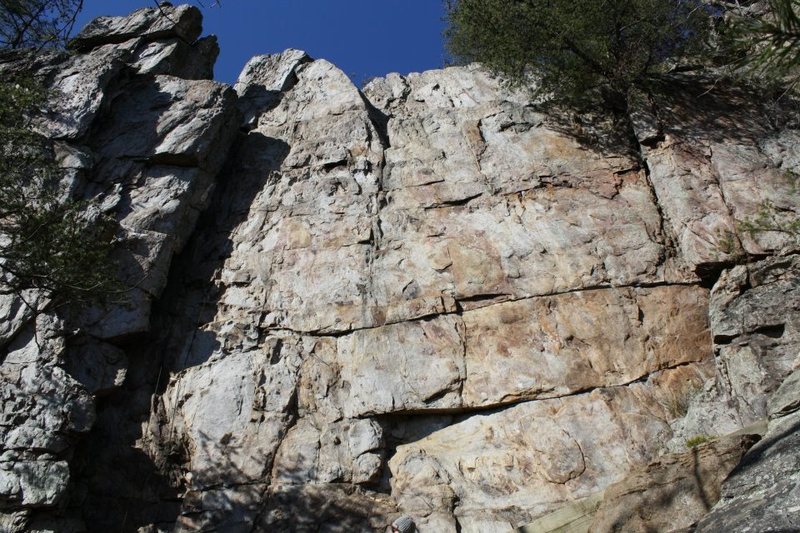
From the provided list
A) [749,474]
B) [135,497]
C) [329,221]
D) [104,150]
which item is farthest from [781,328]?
[104,150]

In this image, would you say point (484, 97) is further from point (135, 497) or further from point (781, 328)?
point (135, 497)

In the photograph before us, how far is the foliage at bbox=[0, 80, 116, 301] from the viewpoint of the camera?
9891 mm

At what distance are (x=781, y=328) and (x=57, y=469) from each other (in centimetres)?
1093

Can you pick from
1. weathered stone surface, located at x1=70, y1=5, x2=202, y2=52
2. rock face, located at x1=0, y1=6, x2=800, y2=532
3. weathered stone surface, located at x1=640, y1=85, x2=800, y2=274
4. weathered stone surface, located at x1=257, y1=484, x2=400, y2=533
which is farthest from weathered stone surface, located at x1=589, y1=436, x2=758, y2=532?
weathered stone surface, located at x1=70, y1=5, x2=202, y2=52

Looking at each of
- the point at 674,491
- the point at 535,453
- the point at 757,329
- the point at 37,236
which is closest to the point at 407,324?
the point at 535,453

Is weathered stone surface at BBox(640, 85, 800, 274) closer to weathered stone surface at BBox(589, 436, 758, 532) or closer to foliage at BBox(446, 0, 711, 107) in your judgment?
foliage at BBox(446, 0, 711, 107)

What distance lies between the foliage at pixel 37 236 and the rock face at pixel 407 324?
1474 mm

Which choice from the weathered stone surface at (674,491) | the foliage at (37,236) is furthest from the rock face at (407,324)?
the foliage at (37,236)

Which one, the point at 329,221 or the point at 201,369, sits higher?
the point at 329,221

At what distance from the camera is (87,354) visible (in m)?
11.7

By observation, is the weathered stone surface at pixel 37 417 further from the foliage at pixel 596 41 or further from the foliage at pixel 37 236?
the foliage at pixel 596 41

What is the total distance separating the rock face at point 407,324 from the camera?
9.95 metres

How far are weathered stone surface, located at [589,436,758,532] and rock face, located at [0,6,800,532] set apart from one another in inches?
1.1

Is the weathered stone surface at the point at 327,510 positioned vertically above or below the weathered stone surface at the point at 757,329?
below
